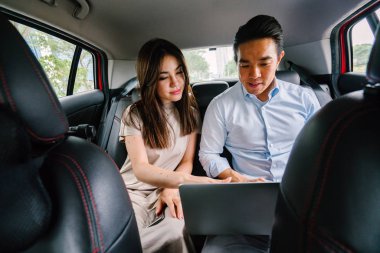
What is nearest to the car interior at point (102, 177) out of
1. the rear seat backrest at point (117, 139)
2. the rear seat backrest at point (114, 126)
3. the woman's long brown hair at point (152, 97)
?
the woman's long brown hair at point (152, 97)

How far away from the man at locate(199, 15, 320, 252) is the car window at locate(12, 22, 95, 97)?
1.03m

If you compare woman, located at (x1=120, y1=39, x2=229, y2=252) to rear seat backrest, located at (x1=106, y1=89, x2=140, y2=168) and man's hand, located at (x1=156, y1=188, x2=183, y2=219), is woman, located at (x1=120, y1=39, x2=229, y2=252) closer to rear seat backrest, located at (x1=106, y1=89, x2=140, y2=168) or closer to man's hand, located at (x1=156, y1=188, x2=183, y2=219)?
A: man's hand, located at (x1=156, y1=188, x2=183, y2=219)

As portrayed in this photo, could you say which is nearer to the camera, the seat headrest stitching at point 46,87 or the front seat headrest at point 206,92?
the seat headrest stitching at point 46,87

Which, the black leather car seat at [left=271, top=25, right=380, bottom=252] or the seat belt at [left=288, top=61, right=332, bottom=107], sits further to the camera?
the seat belt at [left=288, top=61, right=332, bottom=107]

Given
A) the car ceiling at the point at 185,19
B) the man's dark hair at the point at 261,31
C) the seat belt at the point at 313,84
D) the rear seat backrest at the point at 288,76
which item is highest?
the car ceiling at the point at 185,19

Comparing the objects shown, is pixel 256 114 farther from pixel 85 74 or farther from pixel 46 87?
pixel 85 74

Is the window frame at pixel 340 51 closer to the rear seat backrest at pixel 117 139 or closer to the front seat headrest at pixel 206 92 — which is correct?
the front seat headrest at pixel 206 92

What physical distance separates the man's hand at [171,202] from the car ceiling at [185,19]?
4.21ft

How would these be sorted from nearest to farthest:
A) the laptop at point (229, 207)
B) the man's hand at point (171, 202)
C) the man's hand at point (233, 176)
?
the laptop at point (229, 207) < the man's hand at point (171, 202) < the man's hand at point (233, 176)

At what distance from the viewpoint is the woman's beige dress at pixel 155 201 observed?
854 mm

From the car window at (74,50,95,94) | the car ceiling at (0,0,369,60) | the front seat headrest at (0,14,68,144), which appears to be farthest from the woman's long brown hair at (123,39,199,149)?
the car window at (74,50,95,94)

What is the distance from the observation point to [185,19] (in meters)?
1.94

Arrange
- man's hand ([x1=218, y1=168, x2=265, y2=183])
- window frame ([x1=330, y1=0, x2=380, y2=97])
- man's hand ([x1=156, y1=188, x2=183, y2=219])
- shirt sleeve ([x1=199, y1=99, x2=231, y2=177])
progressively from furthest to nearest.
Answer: window frame ([x1=330, y1=0, x2=380, y2=97]) → shirt sleeve ([x1=199, y1=99, x2=231, y2=177]) → man's hand ([x1=218, y1=168, x2=265, y2=183]) → man's hand ([x1=156, y1=188, x2=183, y2=219])

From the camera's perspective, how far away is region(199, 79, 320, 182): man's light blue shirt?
115 centimetres
